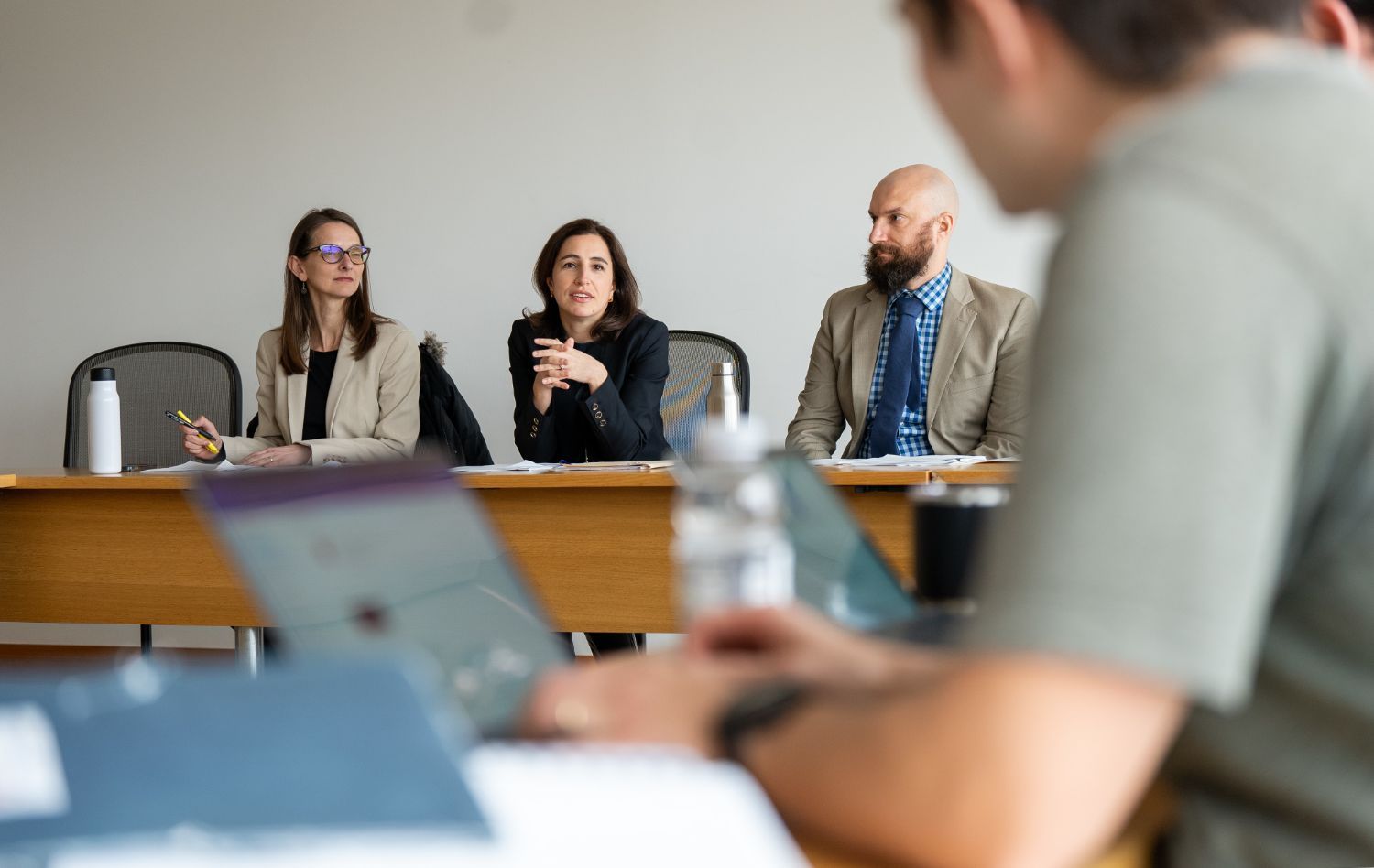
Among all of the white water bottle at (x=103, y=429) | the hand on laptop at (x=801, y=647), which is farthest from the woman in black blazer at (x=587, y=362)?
the hand on laptop at (x=801, y=647)

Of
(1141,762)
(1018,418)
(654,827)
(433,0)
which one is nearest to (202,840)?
(654,827)

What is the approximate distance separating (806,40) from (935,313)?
147 centimetres

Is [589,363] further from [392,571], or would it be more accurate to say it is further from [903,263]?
[392,571]

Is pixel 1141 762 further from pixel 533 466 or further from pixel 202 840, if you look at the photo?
pixel 533 466

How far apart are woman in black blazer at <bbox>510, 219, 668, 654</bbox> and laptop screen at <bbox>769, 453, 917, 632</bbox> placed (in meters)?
2.33

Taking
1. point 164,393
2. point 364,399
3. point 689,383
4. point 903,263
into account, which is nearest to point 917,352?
point 903,263

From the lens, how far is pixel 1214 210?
1.42ft

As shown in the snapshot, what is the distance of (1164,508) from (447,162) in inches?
176

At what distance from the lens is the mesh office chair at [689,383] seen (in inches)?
143

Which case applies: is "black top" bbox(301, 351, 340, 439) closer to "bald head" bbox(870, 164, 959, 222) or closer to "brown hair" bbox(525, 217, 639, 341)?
"brown hair" bbox(525, 217, 639, 341)

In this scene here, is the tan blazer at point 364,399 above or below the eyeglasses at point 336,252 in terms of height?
below

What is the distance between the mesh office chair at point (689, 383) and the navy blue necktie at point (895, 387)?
45cm

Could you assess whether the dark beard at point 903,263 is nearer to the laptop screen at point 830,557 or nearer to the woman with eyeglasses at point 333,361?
the woman with eyeglasses at point 333,361

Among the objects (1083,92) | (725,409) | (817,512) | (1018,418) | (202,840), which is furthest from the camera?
(1018,418)
